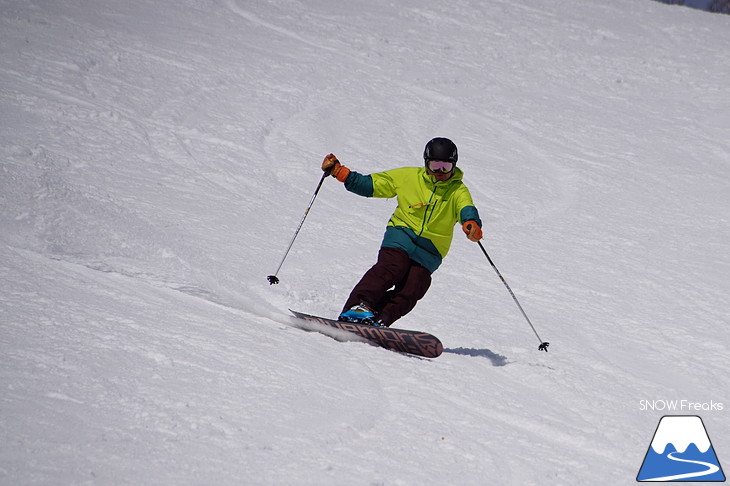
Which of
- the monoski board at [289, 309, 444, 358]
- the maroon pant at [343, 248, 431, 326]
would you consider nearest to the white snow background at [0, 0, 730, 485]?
the monoski board at [289, 309, 444, 358]

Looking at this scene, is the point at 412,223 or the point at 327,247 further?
the point at 327,247

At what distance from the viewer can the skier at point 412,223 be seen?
16.0 ft

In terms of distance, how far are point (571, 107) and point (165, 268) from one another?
988cm

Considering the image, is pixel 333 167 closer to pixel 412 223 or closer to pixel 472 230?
pixel 412 223

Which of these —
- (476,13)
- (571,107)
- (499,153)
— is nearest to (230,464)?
(499,153)

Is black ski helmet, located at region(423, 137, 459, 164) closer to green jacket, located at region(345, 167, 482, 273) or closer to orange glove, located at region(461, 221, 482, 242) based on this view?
green jacket, located at region(345, 167, 482, 273)

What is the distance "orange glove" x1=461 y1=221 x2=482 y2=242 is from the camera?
4.61 metres

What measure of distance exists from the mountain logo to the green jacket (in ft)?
5.85

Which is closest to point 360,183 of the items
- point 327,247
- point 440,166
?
point 440,166

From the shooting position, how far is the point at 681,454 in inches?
145

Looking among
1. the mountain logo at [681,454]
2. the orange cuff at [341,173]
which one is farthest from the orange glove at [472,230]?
the mountain logo at [681,454]

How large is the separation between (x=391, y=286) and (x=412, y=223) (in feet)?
1.51

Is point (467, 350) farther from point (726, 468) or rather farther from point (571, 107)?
point (571, 107)

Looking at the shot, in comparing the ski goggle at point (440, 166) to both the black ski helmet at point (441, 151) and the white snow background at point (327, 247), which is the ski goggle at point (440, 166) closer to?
the black ski helmet at point (441, 151)
